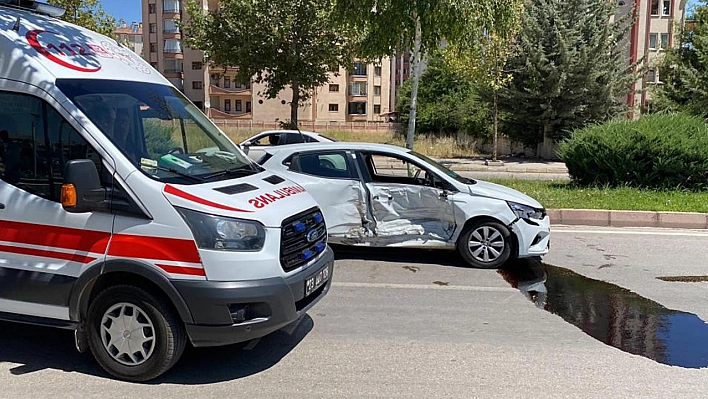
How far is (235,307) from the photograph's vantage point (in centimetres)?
375

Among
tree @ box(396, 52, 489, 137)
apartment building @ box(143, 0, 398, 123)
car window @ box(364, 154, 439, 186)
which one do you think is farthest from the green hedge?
apartment building @ box(143, 0, 398, 123)

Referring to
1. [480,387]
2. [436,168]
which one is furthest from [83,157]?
[436,168]

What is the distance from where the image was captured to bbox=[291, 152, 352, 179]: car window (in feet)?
23.9

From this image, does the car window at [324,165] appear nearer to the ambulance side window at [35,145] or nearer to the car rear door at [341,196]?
the car rear door at [341,196]

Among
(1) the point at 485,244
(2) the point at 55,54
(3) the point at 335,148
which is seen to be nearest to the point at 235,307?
(2) the point at 55,54

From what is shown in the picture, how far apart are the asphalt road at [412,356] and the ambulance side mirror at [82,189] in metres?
1.21

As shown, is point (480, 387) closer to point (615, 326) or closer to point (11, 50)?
point (615, 326)

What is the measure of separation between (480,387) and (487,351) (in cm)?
67

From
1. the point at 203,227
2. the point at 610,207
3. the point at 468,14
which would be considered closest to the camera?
the point at 203,227

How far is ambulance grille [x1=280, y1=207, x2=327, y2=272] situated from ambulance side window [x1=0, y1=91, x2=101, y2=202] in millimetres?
1407

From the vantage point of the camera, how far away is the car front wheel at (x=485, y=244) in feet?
22.9

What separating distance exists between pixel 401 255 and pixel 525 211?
1760 millimetres

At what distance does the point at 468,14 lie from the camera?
11406 mm

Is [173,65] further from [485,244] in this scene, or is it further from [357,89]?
[485,244]
